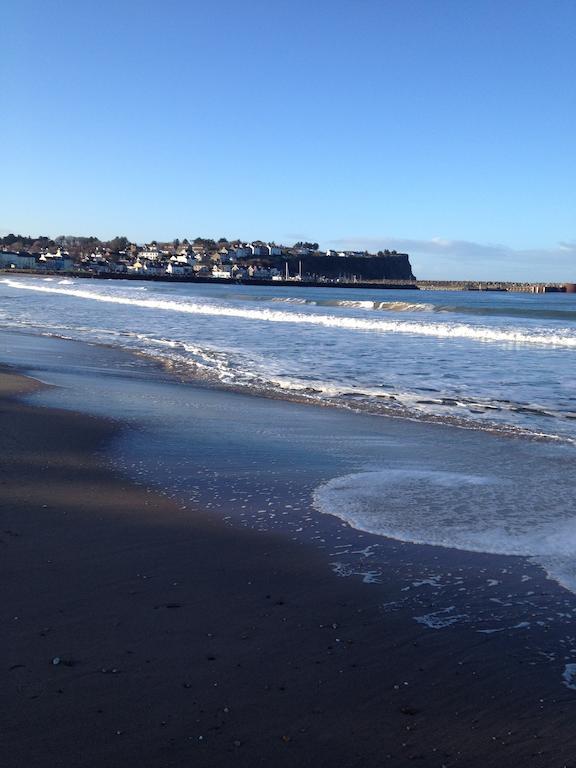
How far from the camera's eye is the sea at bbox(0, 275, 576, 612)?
5570 mm

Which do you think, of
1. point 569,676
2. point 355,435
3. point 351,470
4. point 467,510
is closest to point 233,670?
point 569,676

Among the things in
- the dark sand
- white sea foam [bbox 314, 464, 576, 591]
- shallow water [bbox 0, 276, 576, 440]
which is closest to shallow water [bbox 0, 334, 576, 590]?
white sea foam [bbox 314, 464, 576, 591]

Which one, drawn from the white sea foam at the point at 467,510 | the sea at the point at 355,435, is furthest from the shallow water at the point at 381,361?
the white sea foam at the point at 467,510

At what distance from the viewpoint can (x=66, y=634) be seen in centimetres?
347

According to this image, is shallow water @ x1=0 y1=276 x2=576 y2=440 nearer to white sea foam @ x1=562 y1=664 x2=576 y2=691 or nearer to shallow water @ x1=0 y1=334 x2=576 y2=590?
shallow water @ x1=0 y1=334 x2=576 y2=590

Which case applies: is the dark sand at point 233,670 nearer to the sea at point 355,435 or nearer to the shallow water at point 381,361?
the sea at point 355,435

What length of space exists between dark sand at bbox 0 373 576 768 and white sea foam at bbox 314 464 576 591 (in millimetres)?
955

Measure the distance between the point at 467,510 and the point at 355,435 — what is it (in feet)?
10.2

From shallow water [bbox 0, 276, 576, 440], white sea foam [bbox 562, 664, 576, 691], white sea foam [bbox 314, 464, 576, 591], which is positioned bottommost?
white sea foam [bbox 562, 664, 576, 691]

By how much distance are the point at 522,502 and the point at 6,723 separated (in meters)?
4.50

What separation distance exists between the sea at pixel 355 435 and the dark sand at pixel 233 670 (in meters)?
0.47

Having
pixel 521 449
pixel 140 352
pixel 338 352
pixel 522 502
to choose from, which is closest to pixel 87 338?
pixel 140 352

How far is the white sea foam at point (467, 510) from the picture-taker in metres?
Result: 5.15

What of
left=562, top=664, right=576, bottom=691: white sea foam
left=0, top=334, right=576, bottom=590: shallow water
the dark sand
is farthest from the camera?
left=0, top=334, right=576, bottom=590: shallow water
